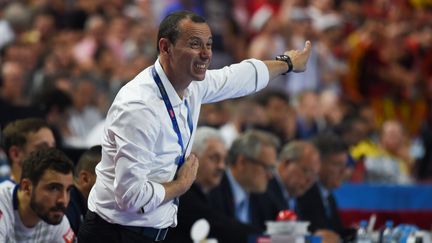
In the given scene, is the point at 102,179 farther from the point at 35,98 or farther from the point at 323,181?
the point at 35,98

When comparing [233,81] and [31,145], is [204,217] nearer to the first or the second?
[31,145]

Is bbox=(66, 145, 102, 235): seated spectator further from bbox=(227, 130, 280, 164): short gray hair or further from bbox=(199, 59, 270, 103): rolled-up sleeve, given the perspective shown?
bbox=(227, 130, 280, 164): short gray hair

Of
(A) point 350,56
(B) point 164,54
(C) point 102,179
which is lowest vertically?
(C) point 102,179

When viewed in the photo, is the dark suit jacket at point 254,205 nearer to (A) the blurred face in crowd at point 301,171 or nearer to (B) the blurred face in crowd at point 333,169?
(A) the blurred face in crowd at point 301,171

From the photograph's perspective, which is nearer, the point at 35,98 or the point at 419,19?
the point at 35,98

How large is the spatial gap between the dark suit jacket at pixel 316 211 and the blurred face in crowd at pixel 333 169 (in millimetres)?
92

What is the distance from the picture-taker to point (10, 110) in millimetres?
10391

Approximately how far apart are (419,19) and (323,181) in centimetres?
660

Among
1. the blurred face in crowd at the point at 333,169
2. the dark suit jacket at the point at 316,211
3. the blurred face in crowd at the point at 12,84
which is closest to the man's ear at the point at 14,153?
the dark suit jacket at the point at 316,211

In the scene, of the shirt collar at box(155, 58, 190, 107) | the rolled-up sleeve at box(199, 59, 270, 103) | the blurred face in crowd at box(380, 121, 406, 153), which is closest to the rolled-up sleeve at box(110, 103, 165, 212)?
the shirt collar at box(155, 58, 190, 107)

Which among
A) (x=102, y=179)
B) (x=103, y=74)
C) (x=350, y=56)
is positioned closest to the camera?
(x=102, y=179)

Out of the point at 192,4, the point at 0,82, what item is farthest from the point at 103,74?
the point at 192,4

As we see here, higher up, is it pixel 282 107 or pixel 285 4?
pixel 285 4

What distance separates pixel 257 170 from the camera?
877 cm
